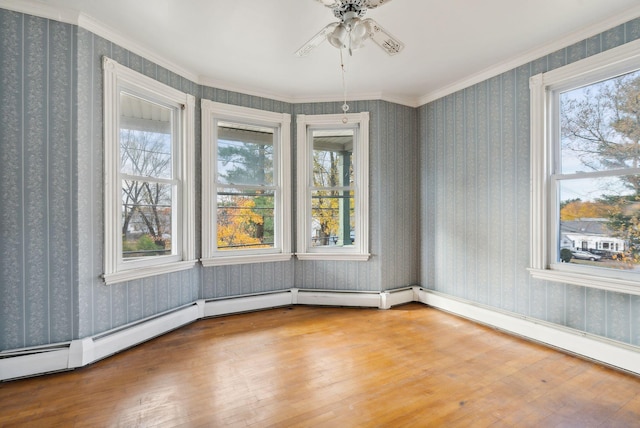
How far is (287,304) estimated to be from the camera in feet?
12.7

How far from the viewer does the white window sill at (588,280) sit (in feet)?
7.29

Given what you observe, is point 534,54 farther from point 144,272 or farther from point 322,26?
point 144,272

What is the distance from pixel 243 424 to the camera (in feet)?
5.53

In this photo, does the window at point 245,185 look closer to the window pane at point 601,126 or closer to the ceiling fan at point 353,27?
the ceiling fan at point 353,27

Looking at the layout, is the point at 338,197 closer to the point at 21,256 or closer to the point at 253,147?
the point at 253,147

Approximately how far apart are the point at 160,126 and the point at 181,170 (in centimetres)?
47

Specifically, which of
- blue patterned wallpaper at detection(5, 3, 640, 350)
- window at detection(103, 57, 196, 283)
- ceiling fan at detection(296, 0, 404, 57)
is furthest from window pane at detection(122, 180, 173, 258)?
ceiling fan at detection(296, 0, 404, 57)

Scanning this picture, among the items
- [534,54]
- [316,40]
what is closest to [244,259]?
[316,40]

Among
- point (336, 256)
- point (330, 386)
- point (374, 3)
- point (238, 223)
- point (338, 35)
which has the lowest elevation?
point (330, 386)

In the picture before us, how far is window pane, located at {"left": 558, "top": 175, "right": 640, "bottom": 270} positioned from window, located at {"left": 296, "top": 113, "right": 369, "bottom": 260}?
194cm

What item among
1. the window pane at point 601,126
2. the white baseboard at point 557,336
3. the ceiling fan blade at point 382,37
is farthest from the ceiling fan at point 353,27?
the white baseboard at point 557,336

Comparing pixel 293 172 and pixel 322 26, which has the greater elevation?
pixel 322 26

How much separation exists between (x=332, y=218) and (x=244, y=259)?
120 cm

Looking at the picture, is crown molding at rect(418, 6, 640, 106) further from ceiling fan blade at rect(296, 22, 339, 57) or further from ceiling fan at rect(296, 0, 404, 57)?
ceiling fan blade at rect(296, 22, 339, 57)
